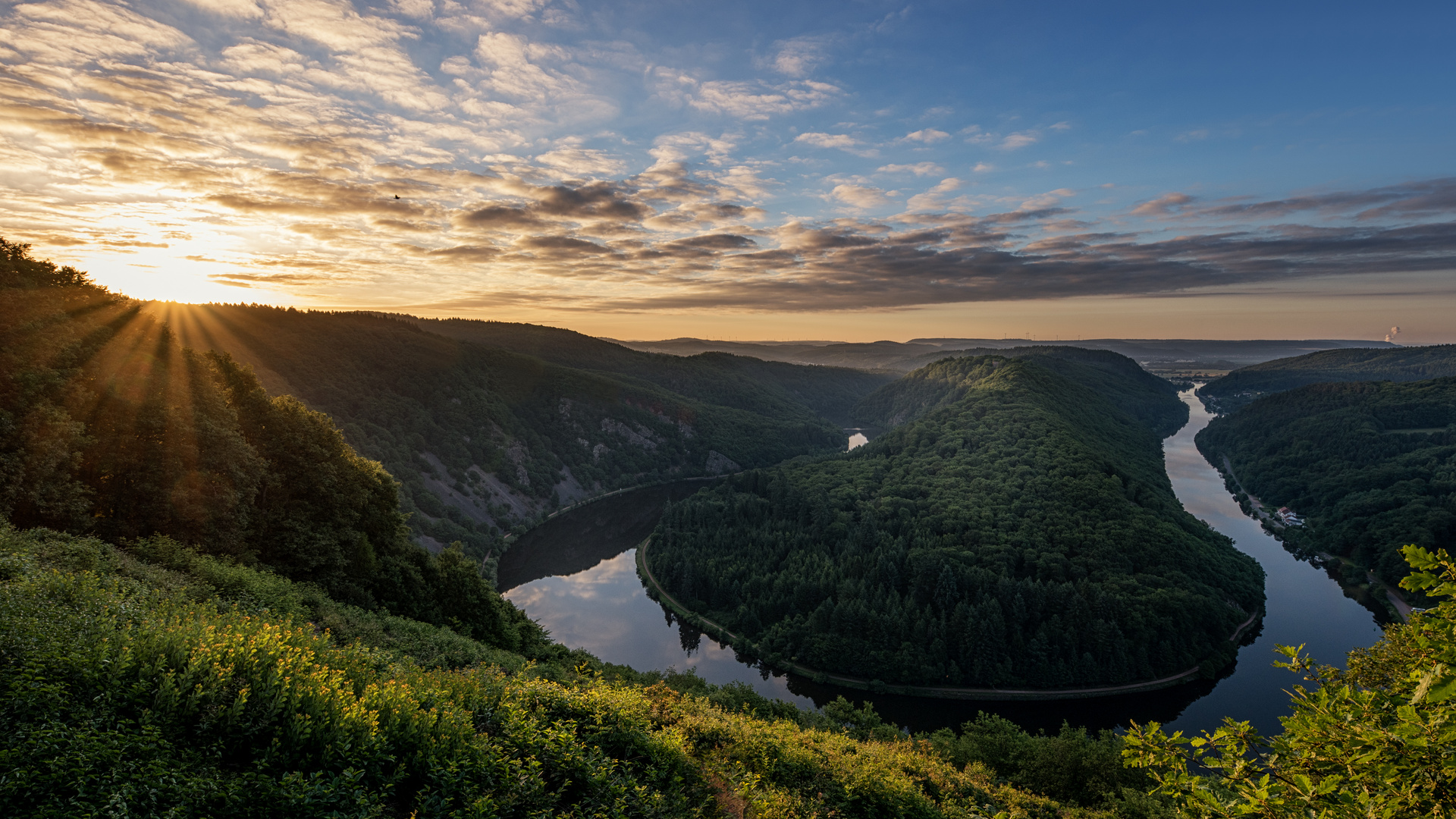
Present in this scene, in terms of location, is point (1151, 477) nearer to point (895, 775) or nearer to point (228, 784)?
point (895, 775)

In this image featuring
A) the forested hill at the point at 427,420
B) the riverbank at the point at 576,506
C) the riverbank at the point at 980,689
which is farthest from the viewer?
the riverbank at the point at 576,506

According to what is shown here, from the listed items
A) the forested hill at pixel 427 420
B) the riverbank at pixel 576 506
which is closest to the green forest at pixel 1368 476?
the riverbank at pixel 576 506

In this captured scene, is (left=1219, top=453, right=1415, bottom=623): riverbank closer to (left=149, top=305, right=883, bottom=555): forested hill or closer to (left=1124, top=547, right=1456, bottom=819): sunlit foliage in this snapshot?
(left=1124, top=547, right=1456, bottom=819): sunlit foliage

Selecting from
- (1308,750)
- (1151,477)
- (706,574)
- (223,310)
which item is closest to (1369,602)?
A: (1151,477)

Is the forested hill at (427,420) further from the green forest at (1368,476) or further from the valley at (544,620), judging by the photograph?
the green forest at (1368,476)

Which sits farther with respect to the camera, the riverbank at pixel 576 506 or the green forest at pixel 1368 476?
the riverbank at pixel 576 506

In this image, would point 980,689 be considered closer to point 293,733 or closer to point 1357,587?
point 293,733
